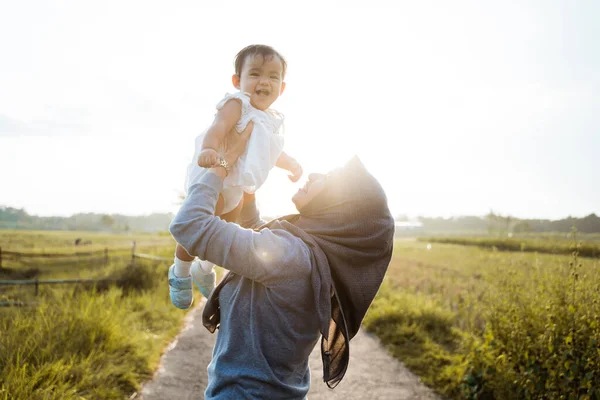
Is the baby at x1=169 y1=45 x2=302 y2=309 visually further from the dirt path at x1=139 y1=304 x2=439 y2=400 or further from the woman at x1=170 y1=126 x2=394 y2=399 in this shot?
the dirt path at x1=139 y1=304 x2=439 y2=400

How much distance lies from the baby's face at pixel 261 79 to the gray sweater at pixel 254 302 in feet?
2.43

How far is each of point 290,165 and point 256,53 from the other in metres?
0.58

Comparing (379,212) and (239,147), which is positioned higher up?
(239,147)

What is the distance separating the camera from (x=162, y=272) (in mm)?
11695

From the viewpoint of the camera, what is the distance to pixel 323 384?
5043mm

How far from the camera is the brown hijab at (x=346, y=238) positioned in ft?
4.35

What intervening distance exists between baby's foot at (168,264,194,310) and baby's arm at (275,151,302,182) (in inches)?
29.2

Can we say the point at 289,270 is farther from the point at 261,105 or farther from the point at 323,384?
the point at 323,384

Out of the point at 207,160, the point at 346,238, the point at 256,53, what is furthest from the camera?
the point at 256,53

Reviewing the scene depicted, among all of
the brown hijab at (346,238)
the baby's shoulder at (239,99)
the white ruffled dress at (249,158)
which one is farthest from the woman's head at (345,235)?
the baby's shoulder at (239,99)

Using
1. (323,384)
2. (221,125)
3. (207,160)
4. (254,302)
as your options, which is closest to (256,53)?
(221,125)

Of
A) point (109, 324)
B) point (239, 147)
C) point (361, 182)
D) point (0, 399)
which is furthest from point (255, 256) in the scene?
point (109, 324)

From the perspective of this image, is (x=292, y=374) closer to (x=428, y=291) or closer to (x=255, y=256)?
(x=255, y=256)

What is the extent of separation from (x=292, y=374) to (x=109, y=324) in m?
4.26
